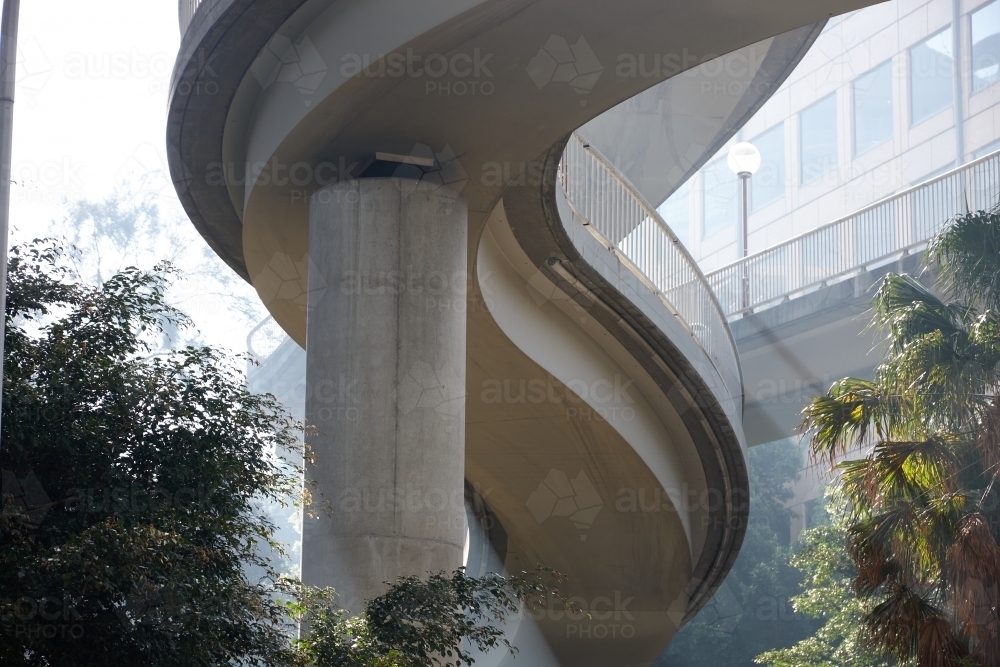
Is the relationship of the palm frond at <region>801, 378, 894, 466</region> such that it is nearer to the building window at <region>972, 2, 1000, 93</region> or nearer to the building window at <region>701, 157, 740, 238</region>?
the building window at <region>972, 2, 1000, 93</region>

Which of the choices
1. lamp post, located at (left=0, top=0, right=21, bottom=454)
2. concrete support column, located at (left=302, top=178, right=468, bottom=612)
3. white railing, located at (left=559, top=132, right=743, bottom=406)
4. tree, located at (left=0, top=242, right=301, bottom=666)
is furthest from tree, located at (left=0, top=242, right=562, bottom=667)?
white railing, located at (left=559, top=132, right=743, bottom=406)

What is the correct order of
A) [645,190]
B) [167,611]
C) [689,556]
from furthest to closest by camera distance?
1. [645,190]
2. [689,556]
3. [167,611]

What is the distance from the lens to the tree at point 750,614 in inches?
1607

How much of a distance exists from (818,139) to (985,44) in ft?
35.6

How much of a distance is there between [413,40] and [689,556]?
34.7ft

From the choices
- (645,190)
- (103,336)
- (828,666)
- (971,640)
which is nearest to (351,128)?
(103,336)

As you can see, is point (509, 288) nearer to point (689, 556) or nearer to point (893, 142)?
point (689, 556)

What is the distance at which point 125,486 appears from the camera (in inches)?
281

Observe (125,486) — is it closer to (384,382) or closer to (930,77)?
(384,382)

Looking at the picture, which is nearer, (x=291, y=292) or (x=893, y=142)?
(x=291, y=292)

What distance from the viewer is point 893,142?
152ft

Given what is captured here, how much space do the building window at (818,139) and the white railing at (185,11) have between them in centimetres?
4192

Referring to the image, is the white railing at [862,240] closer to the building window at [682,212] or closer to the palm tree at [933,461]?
the palm tree at [933,461]

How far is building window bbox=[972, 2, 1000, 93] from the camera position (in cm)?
4050
